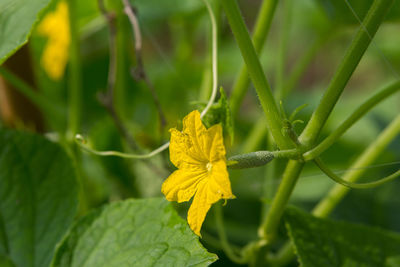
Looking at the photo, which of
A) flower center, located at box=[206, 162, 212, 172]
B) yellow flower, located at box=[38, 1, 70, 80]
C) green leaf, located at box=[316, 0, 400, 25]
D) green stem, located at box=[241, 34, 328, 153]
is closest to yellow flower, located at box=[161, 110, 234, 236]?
flower center, located at box=[206, 162, 212, 172]

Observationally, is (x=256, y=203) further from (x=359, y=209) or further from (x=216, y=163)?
(x=216, y=163)

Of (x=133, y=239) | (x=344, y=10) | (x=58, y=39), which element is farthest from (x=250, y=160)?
(x=58, y=39)

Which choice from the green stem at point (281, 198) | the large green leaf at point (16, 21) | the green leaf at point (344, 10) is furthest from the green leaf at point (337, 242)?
the large green leaf at point (16, 21)

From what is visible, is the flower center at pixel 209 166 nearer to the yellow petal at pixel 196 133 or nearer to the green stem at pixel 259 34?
the yellow petal at pixel 196 133

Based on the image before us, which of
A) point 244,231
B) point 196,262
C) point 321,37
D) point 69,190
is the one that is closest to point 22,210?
point 69,190

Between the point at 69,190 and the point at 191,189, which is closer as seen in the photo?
the point at 191,189

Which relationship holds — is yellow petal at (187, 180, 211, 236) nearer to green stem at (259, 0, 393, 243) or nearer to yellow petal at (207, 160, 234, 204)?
yellow petal at (207, 160, 234, 204)
